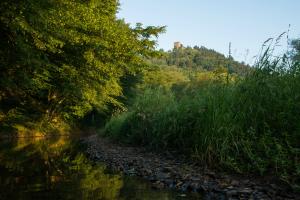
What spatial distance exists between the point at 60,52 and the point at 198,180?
39.7 feet

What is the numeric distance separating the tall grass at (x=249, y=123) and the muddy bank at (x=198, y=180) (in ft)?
0.76

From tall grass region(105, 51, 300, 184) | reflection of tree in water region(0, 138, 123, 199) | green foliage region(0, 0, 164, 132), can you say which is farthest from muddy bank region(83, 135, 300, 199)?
green foliage region(0, 0, 164, 132)

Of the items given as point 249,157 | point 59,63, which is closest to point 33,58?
point 59,63

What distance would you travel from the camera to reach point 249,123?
23.3ft

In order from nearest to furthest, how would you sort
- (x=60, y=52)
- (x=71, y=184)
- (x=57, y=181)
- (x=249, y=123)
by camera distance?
(x=71, y=184) → (x=57, y=181) → (x=249, y=123) → (x=60, y=52)

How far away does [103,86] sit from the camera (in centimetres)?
2500

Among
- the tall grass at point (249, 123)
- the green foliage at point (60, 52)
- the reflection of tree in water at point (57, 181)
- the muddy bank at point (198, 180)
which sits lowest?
the reflection of tree in water at point (57, 181)

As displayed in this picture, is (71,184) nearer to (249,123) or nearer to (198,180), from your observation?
(198,180)

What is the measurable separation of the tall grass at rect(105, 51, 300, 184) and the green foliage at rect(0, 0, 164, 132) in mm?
7213

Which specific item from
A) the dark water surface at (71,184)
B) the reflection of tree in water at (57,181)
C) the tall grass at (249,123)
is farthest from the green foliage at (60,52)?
the tall grass at (249,123)

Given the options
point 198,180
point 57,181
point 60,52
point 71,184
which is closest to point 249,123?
point 198,180

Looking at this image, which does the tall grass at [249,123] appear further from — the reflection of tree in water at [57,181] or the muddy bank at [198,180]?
the reflection of tree in water at [57,181]

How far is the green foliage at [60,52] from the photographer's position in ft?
45.8

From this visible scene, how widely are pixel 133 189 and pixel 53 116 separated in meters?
23.4
